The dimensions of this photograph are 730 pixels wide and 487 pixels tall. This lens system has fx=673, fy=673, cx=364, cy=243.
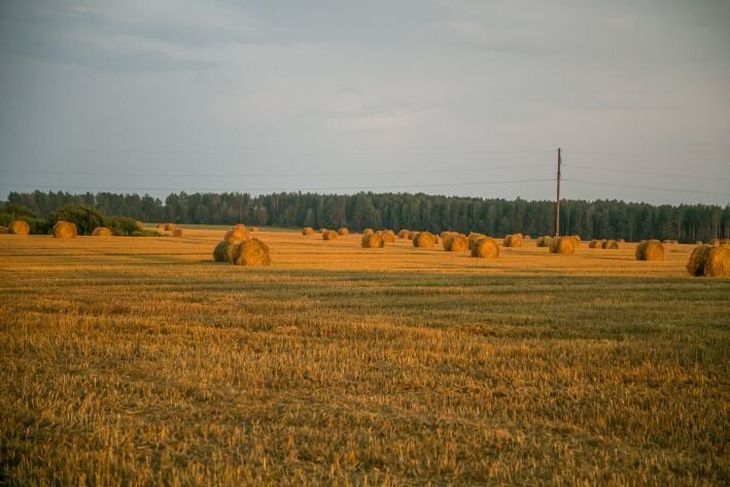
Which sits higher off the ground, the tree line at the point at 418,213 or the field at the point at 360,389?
the tree line at the point at 418,213

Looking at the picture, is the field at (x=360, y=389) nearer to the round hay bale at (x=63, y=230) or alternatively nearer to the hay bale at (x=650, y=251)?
the hay bale at (x=650, y=251)

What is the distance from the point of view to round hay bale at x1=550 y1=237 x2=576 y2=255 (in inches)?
1689

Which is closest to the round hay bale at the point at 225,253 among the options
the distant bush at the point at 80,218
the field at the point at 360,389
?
the field at the point at 360,389

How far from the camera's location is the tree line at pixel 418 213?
110250 millimetres

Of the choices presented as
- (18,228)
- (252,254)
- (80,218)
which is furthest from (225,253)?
(80,218)

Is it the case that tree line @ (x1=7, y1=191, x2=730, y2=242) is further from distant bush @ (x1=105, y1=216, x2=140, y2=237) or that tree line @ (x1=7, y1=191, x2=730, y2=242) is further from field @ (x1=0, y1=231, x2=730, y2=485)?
field @ (x1=0, y1=231, x2=730, y2=485)

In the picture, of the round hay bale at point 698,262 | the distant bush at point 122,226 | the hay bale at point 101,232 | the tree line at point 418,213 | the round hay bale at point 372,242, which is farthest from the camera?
the tree line at point 418,213

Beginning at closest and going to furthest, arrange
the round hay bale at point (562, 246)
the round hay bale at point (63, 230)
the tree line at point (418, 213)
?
the round hay bale at point (562, 246), the round hay bale at point (63, 230), the tree line at point (418, 213)

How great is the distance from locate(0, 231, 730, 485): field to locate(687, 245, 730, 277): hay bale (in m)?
9.47

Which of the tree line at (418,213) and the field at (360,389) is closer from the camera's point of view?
the field at (360,389)

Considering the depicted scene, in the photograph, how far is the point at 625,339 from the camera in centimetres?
1138

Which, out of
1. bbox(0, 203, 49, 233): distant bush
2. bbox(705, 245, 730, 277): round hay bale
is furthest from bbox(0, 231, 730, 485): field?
bbox(0, 203, 49, 233): distant bush

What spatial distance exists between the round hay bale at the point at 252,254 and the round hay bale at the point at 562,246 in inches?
857

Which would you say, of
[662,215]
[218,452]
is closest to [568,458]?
[218,452]
